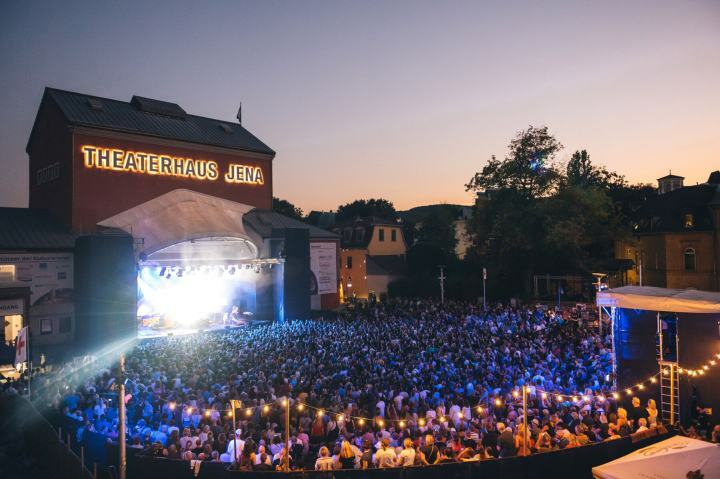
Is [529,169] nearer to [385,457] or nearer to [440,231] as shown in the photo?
[440,231]

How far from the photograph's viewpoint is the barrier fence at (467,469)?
Result: 805cm

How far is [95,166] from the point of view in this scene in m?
28.3

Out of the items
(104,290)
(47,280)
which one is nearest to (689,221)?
(104,290)

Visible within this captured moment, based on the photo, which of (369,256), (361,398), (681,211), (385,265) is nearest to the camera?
(361,398)

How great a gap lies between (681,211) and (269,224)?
98.9 ft

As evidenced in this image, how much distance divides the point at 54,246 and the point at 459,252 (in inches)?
2023

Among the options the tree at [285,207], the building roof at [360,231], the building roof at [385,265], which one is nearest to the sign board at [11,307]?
the building roof at [385,265]

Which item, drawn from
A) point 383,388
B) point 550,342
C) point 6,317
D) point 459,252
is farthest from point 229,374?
point 459,252

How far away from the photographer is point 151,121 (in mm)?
32031

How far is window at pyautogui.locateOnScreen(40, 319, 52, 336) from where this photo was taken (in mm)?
23797

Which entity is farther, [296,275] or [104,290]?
[296,275]

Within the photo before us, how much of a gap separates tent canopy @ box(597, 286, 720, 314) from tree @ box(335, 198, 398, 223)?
60958 millimetres

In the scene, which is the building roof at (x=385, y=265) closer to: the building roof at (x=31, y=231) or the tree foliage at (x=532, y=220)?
the tree foliage at (x=532, y=220)

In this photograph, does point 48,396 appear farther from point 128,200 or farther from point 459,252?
point 459,252
